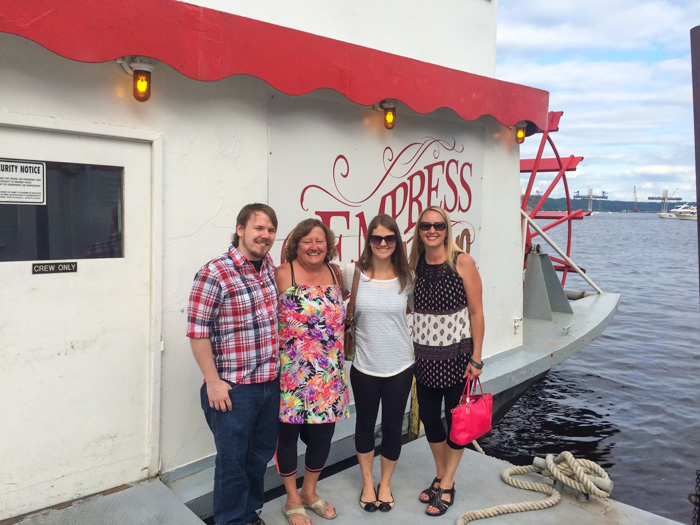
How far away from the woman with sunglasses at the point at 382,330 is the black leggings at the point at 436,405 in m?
0.19

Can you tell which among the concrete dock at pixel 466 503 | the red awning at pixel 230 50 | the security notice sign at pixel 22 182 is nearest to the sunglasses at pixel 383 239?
the red awning at pixel 230 50

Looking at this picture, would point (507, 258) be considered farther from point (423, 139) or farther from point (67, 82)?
point (67, 82)

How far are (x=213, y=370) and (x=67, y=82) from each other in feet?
5.67

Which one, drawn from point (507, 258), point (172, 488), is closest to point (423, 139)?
point (507, 258)

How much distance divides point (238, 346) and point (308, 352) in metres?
0.41

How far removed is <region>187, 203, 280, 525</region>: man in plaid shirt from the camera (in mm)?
2592

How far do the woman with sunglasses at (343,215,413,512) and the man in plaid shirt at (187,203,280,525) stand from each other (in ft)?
1.78

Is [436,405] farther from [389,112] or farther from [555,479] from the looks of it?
[389,112]

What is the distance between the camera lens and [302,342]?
2924 millimetres

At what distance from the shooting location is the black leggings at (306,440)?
3037 mm

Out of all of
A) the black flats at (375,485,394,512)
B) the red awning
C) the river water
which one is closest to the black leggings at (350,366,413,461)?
→ the black flats at (375,485,394,512)

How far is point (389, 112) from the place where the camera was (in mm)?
4531

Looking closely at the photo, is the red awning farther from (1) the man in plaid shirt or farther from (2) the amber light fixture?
(1) the man in plaid shirt

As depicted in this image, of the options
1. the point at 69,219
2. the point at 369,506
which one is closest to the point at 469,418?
the point at 369,506
